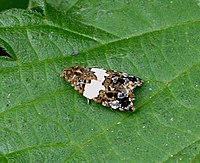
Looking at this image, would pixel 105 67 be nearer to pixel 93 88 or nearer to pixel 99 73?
pixel 99 73

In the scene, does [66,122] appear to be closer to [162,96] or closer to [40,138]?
[40,138]

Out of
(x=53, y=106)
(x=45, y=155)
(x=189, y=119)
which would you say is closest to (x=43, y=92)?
(x=53, y=106)

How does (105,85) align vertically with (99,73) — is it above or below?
below

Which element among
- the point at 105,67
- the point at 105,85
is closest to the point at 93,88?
the point at 105,85

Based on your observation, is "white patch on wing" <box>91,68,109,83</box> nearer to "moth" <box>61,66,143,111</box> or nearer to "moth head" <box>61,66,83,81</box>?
"moth" <box>61,66,143,111</box>

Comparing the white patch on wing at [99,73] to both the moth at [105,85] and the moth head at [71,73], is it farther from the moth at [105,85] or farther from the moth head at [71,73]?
the moth head at [71,73]

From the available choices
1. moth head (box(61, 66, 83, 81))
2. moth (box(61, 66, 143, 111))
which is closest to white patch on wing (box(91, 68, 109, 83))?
moth (box(61, 66, 143, 111))
